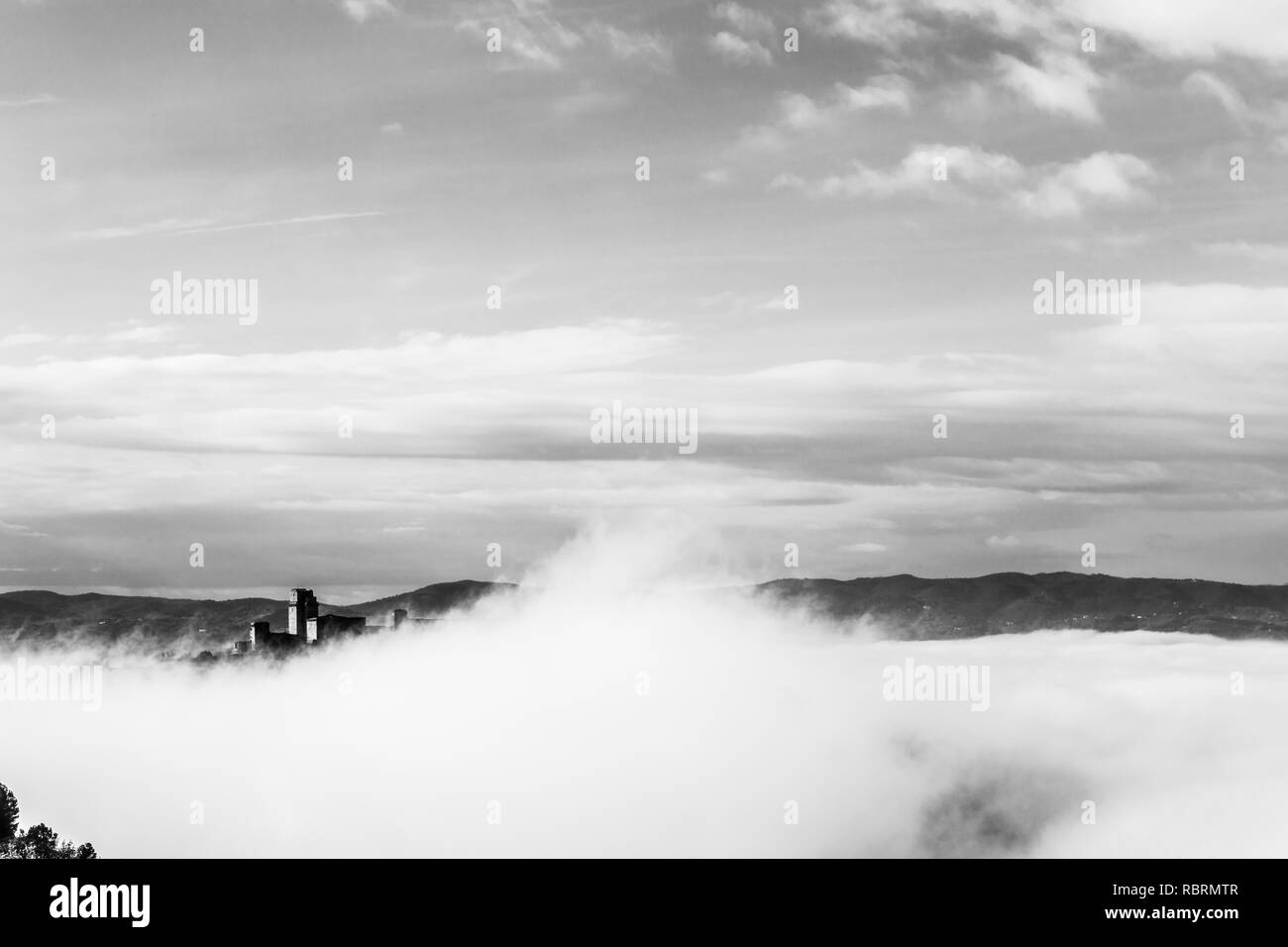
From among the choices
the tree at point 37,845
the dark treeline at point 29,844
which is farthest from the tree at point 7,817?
the tree at point 37,845

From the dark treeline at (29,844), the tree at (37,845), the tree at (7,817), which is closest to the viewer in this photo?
the tree at (37,845)

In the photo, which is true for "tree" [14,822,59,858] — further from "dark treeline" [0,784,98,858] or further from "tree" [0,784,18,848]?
"tree" [0,784,18,848]

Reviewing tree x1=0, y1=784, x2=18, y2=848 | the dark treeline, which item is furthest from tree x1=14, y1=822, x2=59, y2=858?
tree x1=0, y1=784, x2=18, y2=848

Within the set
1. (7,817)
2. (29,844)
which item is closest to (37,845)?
(29,844)

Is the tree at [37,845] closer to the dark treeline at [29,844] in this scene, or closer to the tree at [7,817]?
the dark treeline at [29,844]

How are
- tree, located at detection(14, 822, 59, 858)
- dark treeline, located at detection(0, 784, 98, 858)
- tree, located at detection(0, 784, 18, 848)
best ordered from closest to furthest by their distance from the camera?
tree, located at detection(14, 822, 59, 858), dark treeline, located at detection(0, 784, 98, 858), tree, located at detection(0, 784, 18, 848)
